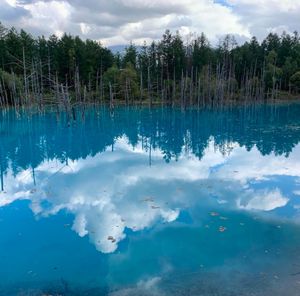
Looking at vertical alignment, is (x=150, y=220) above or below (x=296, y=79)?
below

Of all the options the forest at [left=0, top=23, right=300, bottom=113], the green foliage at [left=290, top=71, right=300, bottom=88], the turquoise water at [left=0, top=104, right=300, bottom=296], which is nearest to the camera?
the turquoise water at [left=0, top=104, right=300, bottom=296]

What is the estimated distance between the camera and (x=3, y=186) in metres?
12.9

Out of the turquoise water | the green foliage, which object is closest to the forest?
the green foliage

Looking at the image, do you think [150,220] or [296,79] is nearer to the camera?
[150,220]

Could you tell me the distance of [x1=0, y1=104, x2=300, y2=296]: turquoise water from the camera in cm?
677

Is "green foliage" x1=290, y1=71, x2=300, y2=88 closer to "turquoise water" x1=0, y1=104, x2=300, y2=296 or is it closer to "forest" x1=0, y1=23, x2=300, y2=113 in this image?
"forest" x1=0, y1=23, x2=300, y2=113

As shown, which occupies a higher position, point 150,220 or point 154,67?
point 154,67

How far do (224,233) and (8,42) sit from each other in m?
51.8

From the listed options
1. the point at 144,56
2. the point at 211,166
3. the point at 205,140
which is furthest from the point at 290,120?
the point at 144,56

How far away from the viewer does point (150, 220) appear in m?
9.56

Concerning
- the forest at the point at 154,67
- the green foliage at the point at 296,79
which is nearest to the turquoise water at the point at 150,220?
the forest at the point at 154,67

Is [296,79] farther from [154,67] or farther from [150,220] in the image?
[150,220]

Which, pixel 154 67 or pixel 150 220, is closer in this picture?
pixel 150 220

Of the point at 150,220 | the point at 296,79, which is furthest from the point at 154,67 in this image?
the point at 150,220
